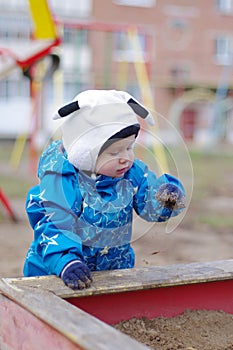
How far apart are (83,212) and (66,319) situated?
1.48 feet

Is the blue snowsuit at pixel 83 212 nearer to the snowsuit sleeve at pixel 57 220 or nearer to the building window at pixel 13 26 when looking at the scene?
the snowsuit sleeve at pixel 57 220

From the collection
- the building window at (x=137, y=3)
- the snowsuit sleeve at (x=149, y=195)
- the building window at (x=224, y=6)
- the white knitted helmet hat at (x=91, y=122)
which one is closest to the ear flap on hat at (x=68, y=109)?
the white knitted helmet hat at (x=91, y=122)

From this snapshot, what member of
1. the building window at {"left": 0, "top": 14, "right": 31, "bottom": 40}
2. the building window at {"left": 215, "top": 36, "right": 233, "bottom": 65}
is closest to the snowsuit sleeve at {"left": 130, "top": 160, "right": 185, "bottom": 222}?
the building window at {"left": 0, "top": 14, "right": 31, "bottom": 40}

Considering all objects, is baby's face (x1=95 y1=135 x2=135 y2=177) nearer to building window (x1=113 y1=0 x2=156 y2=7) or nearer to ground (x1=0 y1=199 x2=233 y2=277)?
ground (x1=0 y1=199 x2=233 y2=277)

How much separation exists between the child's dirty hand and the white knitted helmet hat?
7.1 inches

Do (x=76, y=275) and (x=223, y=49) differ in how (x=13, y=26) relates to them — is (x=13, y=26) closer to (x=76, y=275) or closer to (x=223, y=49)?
(x=223, y=49)

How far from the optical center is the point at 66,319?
4.13ft

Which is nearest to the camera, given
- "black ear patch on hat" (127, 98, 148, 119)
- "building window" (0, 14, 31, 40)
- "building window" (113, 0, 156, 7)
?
"black ear patch on hat" (127, 98, 148, 119)

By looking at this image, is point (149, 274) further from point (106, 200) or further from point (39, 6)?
point (39, 6)

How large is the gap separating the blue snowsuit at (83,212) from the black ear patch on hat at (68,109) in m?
0.10

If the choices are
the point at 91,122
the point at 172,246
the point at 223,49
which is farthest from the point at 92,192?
the point at 223,49

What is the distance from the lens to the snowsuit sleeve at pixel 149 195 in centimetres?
173

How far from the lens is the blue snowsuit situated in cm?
162

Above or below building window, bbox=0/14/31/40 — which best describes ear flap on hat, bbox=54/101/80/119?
above
